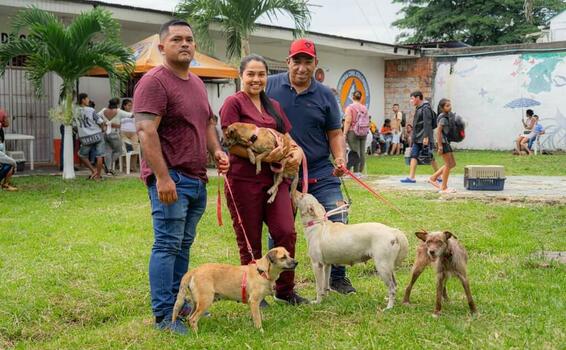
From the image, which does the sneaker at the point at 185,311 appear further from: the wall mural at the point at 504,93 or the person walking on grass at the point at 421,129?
the wall mural at the point at 504,93

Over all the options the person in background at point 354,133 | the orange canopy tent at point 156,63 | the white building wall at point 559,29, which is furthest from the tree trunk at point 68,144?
the white building wall at point 559,29

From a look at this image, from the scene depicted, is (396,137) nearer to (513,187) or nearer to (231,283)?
(513,187)

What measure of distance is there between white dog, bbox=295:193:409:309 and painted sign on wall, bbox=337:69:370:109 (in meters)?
19.2

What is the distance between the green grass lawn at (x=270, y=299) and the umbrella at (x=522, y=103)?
16.2 meters

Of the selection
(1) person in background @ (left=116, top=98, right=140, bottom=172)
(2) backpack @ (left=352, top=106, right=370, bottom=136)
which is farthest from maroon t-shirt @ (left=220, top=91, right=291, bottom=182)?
(1) person in background @ (left=116, top=98, right=140, bottom=172)

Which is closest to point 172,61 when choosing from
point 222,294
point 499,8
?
point 222,294

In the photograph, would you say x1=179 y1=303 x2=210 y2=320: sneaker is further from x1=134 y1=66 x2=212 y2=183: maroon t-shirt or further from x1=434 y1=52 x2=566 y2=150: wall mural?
x1=434 y1=52 x2=566 y2=150: wall mural

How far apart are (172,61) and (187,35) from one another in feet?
0.64

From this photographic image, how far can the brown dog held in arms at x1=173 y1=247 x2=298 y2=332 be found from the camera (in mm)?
4527

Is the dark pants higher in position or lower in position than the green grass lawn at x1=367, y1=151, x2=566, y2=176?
higher

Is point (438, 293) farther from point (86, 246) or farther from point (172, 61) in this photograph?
point (86, 246)

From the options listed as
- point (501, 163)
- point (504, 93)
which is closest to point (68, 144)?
point (501, 163)

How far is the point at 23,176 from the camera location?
46.3ft

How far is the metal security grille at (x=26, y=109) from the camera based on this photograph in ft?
52.6
